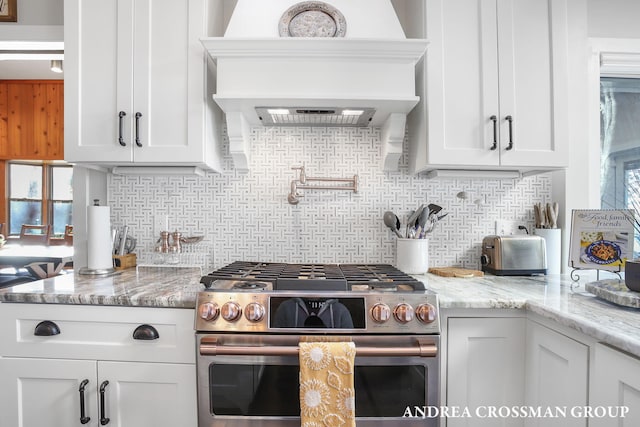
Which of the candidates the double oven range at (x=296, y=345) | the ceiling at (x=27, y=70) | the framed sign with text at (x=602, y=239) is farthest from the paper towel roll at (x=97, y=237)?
the ceiling at (x=27, y=70)

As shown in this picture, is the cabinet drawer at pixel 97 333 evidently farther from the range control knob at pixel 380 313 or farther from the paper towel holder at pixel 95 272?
the range control knob at pixel 380 313

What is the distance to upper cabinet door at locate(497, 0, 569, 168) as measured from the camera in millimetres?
1642

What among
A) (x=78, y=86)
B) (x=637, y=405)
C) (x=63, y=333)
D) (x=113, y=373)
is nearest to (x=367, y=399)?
(x=637, y=405)

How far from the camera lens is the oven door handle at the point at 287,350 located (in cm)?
118

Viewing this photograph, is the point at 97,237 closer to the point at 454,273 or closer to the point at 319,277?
the point at 319,277

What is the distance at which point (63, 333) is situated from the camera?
4.37 ft

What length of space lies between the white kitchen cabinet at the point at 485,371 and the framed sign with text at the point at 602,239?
536 mm

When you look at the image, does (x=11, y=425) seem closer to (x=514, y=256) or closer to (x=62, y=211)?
(x=514, y=256)

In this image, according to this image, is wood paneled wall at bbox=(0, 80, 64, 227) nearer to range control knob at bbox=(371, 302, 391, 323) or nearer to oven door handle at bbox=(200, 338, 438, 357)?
oven door handle at bbox=(200, 338, 438, 357)

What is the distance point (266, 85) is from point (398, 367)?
1.33 m

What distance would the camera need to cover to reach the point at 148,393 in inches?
51.5

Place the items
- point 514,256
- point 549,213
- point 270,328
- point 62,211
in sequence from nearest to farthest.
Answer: point 270,328 < point 514,256 < point 549,213 < point 62,211

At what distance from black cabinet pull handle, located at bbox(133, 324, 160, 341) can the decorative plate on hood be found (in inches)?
57.7

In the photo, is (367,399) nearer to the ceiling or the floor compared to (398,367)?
nearer to the floor
